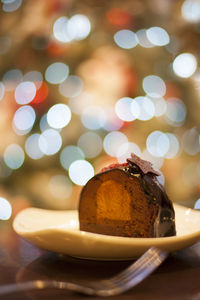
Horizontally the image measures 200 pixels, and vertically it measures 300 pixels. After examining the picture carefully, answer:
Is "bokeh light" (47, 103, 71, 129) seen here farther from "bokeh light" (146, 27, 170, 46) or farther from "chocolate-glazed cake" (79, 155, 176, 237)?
"chocolate-glazed cake" (79, 155, 176, 237)

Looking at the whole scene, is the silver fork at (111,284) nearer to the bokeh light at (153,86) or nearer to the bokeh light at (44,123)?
the bokeh light at (44,123)

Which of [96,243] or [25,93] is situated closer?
[96,243]

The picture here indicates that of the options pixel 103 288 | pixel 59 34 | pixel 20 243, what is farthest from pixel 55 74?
pixel 103 288

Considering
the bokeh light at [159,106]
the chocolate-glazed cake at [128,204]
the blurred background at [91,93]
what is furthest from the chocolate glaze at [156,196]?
the bokeh light at [159,106]

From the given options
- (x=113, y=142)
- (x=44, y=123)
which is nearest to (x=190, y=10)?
(x=113, y=142)

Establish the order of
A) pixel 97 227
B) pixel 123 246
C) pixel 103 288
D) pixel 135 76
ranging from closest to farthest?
pixel 103 288, pixel 123 246, pixel 97 227, pixel 135 76

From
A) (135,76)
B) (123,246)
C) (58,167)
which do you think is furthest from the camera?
(135,76)

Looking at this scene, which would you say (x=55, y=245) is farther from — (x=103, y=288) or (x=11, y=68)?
(x=11, y=68)

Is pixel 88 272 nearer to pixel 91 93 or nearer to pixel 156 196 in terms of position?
pixel 156 196

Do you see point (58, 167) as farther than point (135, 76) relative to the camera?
No
